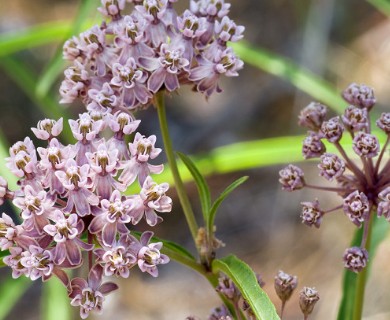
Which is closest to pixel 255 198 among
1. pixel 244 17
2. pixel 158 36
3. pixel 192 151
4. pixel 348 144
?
pixel 192 151

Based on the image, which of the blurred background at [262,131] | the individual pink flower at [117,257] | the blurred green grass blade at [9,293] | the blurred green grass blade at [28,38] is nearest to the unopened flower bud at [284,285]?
the individual pink flower at [117,257]

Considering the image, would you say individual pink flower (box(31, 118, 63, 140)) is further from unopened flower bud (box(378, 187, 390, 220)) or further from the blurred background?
the blurred background

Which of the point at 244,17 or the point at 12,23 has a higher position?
the point at 244,17

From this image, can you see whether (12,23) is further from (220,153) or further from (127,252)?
(127,252)

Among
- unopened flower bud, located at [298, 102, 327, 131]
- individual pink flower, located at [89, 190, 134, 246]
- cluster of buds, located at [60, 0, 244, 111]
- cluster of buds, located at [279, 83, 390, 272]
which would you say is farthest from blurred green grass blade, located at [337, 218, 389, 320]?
individual pink flower, located at [89, 190, 134, 246]

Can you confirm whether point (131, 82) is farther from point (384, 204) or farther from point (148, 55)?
point (384, 204)
